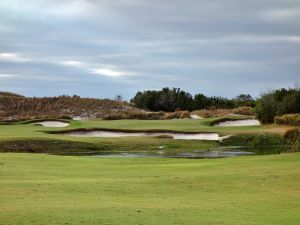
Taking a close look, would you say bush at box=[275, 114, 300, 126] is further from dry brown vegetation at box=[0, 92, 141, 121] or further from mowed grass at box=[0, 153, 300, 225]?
dry brown vegetation at box=[0, 92, 141, 121]

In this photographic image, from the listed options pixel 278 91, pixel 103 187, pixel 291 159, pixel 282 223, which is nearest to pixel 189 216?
pixel 282 223

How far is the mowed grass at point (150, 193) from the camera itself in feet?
44.7

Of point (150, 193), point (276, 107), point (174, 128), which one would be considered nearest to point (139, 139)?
point (174, 128)

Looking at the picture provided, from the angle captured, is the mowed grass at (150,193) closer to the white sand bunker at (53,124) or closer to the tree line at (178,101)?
the white sand bunker at (53,124)

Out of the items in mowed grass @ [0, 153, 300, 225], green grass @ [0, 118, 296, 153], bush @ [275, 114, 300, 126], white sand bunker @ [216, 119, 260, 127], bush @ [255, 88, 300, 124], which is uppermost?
bush @ [255, 88, 300, 124]

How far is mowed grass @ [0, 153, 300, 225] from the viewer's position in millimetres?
13633

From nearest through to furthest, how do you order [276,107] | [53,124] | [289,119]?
1. [289,119]
2. [276,107]
3. [53,124]

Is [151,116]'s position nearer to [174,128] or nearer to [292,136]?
[174,128]

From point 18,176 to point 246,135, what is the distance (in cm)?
3393

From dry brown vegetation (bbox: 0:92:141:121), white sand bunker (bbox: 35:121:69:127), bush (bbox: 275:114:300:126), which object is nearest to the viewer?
bush (bbox: 275:114:300:126)

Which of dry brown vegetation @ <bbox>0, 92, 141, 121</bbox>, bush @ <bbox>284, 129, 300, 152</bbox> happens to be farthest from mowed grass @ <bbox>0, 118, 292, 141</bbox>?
dry brown vegetation @ <bbox>0, 92, 141, 121</bbox>

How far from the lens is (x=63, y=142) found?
152ft

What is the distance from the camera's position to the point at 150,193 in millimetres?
A: 18672

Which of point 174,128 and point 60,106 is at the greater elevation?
point 60,106
